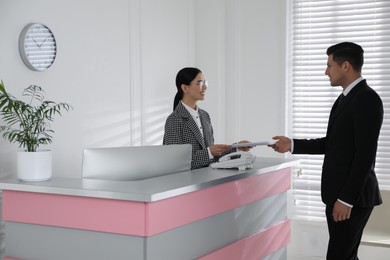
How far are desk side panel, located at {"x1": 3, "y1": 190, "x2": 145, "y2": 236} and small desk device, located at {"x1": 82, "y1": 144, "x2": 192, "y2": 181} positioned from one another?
0.67ft

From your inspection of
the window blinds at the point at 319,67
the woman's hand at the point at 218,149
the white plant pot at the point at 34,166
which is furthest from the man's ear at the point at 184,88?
the window blinds at the point at 319,67

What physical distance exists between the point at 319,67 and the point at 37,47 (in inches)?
109

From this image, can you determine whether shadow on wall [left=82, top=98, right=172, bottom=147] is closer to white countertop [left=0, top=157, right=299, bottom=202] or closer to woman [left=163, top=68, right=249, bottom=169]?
woman [left=163, top=68, right=249, bottom=169]

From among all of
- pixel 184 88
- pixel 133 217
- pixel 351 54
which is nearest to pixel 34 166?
pixel 133 217

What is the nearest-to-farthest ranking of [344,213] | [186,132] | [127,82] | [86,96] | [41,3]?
1. [344,213]
2. [186,132]
3. [41,3]
4. [86,96]
5. [127,82]

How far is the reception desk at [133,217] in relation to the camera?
95.5 inches

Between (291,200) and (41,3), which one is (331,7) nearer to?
(291,200)

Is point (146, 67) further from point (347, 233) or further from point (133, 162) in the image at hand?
point (347, 233)

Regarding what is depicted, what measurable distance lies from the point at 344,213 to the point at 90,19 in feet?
8.48

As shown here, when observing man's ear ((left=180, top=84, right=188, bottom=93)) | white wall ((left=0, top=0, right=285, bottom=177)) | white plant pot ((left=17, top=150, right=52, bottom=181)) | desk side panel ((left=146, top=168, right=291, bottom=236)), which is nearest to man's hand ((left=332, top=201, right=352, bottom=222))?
desk side panel ((left=146, top=168, right=291, bottom=236))

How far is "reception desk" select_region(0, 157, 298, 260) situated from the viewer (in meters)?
2.43

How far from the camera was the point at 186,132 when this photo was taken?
374 centimetres

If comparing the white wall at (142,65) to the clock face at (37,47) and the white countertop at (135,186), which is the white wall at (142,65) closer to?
the clock face at (37,47)

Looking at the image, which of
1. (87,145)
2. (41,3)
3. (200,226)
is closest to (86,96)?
(87,145)
